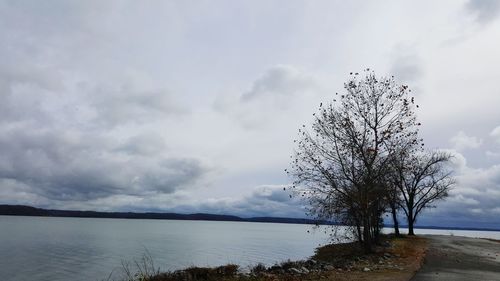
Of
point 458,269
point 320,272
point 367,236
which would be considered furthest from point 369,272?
point 367,236

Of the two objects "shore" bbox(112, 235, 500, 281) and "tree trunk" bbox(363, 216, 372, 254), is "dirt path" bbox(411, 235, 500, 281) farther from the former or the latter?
"tree trunk" bbox(363, 216, 372, 254)

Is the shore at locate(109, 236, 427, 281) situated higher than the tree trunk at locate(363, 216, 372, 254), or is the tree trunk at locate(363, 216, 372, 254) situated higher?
the tree trunk at locate(363, 216, 372, 254)

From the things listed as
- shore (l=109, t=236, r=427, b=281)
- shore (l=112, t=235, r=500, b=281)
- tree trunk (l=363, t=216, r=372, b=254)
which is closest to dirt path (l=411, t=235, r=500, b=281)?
shore (l=112, t=235, r=500, b=281)

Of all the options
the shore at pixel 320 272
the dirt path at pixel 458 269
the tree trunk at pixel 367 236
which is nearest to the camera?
the shore at pixel 320 272

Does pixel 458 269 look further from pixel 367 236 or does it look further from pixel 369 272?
pixel 367 236

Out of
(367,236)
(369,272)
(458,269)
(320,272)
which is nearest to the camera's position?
(320,272)

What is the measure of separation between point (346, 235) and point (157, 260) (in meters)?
24.5

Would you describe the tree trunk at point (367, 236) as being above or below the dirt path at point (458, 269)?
above

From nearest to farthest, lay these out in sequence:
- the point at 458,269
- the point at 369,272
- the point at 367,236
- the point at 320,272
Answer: the point at 320,272 < the point at 369,272 < the point at 458,269 < the point at 367,236

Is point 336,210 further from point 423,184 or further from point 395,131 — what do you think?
point 423,184

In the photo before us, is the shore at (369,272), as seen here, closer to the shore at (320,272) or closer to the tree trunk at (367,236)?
the shore at (320,272)

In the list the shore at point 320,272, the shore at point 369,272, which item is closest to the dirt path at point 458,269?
the shore at point 369,272

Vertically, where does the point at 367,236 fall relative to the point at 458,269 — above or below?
above

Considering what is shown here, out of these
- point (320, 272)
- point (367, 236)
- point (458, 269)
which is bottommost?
point (320, 272)
